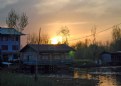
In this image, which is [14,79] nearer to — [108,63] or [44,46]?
[44,46]

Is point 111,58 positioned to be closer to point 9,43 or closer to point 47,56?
point 47,56

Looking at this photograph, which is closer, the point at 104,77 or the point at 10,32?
the point at 104,77

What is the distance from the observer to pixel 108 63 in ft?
279

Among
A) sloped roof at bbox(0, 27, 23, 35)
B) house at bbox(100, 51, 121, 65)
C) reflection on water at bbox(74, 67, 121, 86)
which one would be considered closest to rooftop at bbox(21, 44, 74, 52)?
sloped roof at bbox(0, 27, 23, 35)

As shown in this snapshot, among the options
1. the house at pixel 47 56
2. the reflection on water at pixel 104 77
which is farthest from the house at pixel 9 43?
the reflection on water at pixel 104 77

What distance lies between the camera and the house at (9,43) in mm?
81688

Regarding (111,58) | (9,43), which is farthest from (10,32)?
(111,58)

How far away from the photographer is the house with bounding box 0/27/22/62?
81688mm

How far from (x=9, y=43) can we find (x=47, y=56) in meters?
14.2

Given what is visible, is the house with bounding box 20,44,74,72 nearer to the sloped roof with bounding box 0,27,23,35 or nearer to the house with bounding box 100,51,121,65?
the sloped roof with bounding box 0,27,23,35

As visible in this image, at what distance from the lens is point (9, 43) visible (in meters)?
82.8

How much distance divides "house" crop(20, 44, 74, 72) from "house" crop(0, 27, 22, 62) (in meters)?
6.43

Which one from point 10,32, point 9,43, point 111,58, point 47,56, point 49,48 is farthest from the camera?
point 111,58

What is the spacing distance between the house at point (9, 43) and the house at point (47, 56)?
6.43 m
